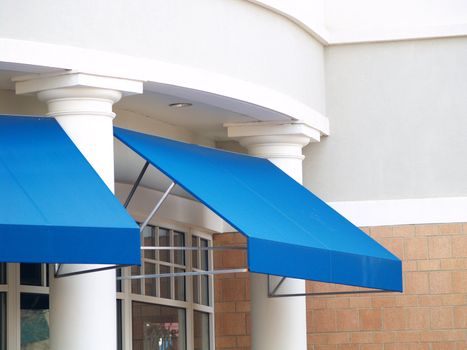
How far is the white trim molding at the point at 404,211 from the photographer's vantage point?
15.3 meters

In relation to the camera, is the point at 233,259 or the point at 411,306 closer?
the point at 411,306

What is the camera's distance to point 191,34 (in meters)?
12.0

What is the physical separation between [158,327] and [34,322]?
2399mm

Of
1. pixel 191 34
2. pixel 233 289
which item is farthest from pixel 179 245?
pixel 191 34

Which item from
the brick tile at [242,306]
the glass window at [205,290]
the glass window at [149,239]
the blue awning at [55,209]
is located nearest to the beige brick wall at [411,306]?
the brick tile at [242,306]

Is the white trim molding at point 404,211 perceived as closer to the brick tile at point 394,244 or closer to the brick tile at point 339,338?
the brick tile at point 394,244

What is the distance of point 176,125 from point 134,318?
2.32m

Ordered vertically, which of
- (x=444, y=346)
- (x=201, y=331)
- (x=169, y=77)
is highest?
(x=169, y=77)

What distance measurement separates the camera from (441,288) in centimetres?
1519

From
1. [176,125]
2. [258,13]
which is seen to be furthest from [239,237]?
[258,13]

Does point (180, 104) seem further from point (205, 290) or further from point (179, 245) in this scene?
point (205, 290)

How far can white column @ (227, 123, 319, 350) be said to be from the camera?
1408 cm

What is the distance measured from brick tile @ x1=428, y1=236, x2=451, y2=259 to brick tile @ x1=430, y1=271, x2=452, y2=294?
0.23 m

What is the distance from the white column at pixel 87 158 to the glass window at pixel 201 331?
4.67m
